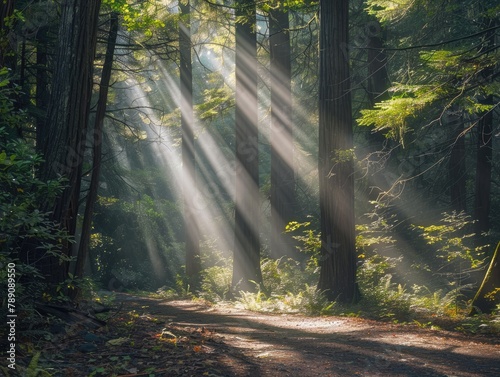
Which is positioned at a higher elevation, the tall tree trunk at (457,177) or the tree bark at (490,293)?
the tall tree trunk at (457,177)

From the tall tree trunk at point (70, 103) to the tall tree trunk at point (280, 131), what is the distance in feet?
31.8

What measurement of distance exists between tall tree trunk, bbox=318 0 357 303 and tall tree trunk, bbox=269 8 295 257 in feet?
14.8

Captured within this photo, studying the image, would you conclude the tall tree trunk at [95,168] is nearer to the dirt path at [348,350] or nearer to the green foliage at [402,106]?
the dirt path at [348,350]

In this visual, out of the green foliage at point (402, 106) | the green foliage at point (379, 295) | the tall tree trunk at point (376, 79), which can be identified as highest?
the tall tree trunk at point (376, 79)

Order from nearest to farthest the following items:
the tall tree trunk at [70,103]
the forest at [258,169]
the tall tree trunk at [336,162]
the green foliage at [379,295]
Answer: the forest at [258,169], the tall tree trunk at [70,103], the green foliage at [379,295], the tall tree trunk at [336,162]

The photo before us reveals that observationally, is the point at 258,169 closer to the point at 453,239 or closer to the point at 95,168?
the point at 453,239

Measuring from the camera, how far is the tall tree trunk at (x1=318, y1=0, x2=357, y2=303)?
41.5 ft

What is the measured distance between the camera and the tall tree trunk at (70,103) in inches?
309

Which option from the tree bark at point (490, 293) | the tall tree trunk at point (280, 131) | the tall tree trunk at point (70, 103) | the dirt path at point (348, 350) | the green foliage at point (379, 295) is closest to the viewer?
the dirt path at point (348, 350)

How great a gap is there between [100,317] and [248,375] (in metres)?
2.86

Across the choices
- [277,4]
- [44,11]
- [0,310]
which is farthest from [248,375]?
[277,4]

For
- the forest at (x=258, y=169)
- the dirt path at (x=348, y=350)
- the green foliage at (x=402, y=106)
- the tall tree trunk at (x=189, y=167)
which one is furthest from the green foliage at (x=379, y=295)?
the tall tree trunk at (x=189, y=167)

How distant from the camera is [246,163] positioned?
672 inches

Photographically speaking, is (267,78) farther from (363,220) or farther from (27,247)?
(27,247)
